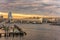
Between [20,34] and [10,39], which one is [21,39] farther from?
[20,34]

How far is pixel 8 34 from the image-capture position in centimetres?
2903

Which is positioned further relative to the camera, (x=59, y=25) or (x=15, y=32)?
(x=59, y=25)

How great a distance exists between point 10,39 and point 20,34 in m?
4.54

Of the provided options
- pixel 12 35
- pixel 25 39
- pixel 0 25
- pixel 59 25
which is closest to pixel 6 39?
pixel 25 39

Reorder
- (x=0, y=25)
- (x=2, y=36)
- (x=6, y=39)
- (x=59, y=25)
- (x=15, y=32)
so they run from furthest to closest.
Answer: (x=59, y=25)
(x=0, y=25)
(x=15, y=32)
(x=2, y=36)
(x=6, y=39)

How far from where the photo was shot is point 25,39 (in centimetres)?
2675

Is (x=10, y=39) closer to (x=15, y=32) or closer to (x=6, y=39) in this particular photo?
(x=6, y=39)

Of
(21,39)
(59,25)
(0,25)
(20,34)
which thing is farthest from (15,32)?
(59,25)

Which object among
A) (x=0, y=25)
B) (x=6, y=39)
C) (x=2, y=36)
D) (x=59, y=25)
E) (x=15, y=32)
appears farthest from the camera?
(x=59, y=25)

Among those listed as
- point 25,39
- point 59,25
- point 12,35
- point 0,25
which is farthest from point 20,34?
point 59,25

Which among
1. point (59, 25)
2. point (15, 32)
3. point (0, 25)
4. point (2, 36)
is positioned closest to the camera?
point (2, 36)

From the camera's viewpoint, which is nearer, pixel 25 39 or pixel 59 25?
pixel 25 39

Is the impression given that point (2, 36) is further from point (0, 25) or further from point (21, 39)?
point (0, 25)

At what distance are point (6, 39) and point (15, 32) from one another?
5.62 m
